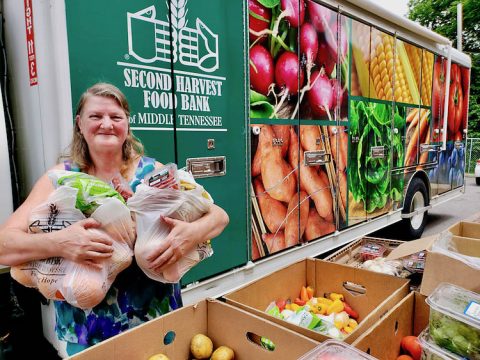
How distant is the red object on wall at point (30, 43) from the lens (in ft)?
6.06

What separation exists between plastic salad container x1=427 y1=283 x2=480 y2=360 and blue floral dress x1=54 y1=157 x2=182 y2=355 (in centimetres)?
100

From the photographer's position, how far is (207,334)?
149cm

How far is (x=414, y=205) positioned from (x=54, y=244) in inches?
210

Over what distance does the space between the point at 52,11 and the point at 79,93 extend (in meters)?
0.37

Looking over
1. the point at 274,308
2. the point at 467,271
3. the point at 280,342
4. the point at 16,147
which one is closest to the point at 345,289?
the point at 274,308

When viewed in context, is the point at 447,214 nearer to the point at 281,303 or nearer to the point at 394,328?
the point at 281,303

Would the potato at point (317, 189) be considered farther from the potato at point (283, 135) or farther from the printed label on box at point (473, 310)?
the printed label on box at point (473, 310)

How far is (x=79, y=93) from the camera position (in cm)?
187

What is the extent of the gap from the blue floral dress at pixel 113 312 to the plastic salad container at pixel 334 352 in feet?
2.29

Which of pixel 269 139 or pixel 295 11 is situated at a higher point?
pixel 295 11

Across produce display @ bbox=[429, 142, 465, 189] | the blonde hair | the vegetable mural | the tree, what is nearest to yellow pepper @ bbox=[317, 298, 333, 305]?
the vegetable mural

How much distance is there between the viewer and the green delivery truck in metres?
1.91

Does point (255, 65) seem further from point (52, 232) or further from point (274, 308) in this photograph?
point (52, 232)

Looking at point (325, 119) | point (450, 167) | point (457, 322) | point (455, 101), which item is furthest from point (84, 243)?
point (455, 101)
